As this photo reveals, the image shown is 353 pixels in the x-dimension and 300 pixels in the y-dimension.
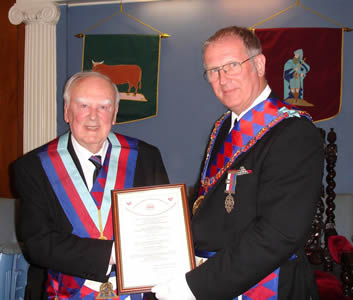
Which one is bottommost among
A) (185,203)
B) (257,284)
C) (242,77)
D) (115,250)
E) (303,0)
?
(257,284)

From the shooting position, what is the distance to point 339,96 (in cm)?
427

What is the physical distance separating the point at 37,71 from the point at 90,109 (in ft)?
11.4

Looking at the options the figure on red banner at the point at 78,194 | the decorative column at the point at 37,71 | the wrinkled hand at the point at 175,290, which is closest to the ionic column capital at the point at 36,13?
the decorative column at the point at 37,71

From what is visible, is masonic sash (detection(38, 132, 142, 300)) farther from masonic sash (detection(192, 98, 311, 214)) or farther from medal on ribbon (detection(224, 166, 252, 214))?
medal on ribbon (detection(224, 166, 252, 214))

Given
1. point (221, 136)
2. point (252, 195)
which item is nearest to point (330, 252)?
point (221, 136)

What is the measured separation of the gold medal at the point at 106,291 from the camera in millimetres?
1625

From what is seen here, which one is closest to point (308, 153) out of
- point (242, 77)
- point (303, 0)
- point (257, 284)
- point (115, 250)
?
point (242, 77)

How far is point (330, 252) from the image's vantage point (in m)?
2.81

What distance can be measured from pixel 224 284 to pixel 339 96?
346 centimetres

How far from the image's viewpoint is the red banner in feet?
13.9

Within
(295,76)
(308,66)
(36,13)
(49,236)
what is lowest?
(49,236)

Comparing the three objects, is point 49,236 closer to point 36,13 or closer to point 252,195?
point 252,195

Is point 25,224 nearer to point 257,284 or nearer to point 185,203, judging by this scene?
point 185,203

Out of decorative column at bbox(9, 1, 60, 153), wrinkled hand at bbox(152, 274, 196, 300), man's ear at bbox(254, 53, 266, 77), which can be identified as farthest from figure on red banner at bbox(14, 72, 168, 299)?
decorative column at bbox(9, 1, 60, 153)
